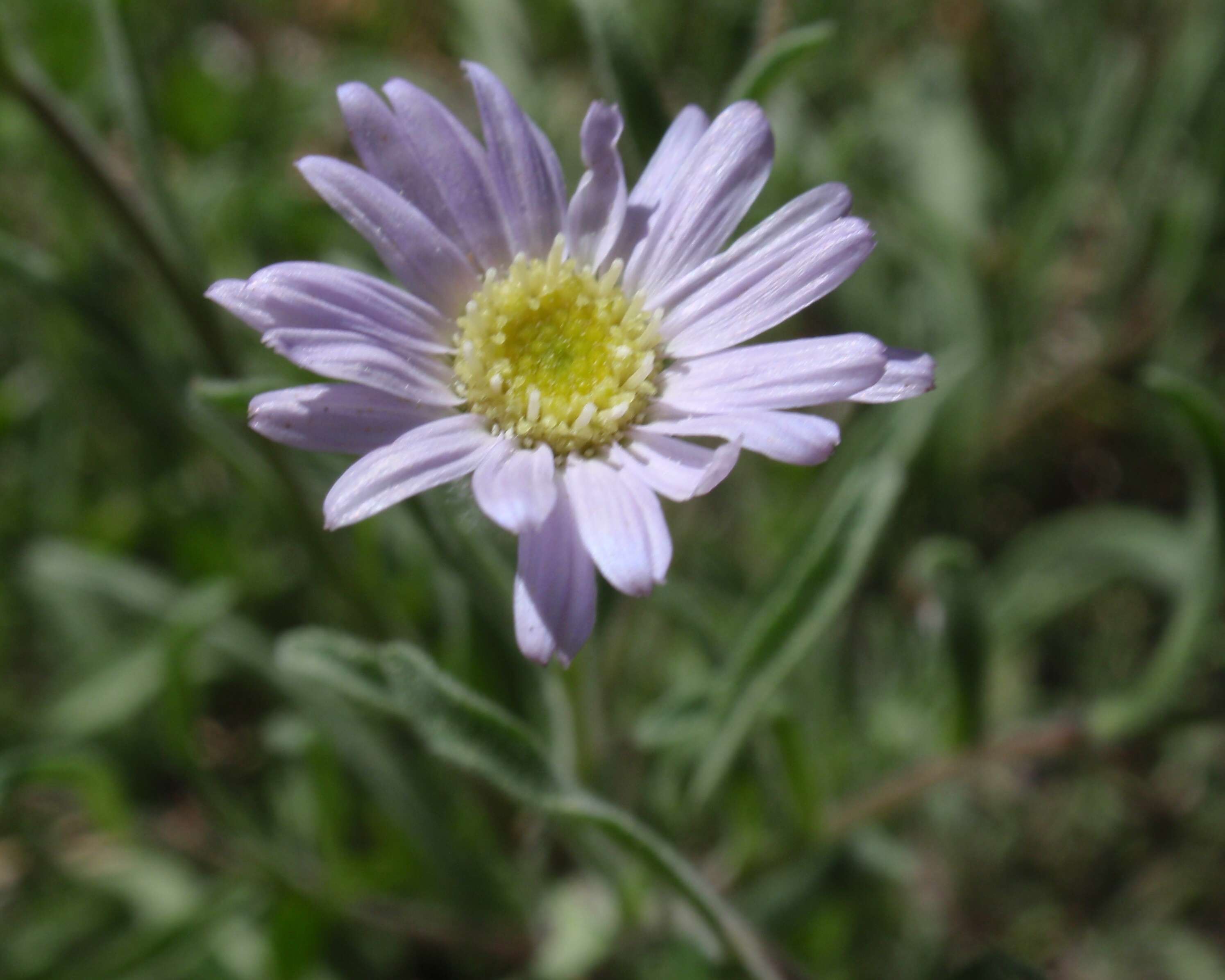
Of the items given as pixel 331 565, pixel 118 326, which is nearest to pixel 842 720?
pixel 331 565

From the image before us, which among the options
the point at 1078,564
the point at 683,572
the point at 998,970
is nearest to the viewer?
the point at 998,970

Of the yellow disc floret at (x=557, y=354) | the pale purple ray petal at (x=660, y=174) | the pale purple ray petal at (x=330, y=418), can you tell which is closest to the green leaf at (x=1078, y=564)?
the yellow disc floret at (x=557, y=354)

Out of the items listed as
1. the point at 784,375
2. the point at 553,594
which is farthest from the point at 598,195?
the point at 553,594

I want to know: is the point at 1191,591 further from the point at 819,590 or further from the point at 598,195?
the point at 598,195

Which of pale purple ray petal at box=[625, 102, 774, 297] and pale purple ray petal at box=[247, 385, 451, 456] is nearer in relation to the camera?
pale purple ray petal at box=[247, 385, 451, 456]

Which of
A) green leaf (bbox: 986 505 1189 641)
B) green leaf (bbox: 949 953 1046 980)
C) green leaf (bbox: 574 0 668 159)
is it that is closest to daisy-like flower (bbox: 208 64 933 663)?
green leaf (bbox: 574 0 668 159)

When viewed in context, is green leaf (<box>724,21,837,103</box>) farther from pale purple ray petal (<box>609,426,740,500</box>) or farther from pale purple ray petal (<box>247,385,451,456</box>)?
pale purple ray petal (<box>247,385,451,456</box>)

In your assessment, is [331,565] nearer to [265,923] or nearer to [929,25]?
[265,923]
